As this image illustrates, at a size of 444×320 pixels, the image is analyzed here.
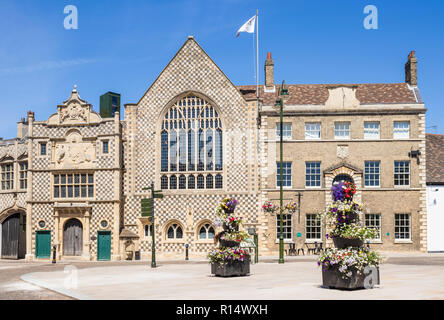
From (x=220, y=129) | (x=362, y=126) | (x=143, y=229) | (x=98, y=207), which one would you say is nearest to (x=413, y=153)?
(x=362, y=126)

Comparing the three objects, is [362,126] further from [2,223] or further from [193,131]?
[2,223]

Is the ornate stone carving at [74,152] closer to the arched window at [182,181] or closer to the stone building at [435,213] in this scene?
the arched window at [182,181]

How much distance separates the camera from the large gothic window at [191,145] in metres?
39.8

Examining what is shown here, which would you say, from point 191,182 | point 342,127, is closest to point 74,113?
point 191,182

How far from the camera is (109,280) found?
805 inches

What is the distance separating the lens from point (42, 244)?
40.2 meters

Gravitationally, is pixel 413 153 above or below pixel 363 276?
above

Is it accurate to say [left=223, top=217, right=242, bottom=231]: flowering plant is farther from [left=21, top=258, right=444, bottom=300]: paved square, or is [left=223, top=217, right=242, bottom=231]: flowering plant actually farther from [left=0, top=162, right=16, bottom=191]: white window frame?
[left=0, top=162, right=16, bottom=191]: white window frame

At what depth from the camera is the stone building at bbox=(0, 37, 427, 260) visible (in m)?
38.2

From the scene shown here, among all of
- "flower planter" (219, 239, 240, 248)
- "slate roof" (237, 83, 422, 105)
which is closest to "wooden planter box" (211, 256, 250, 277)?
"flower planter" (219, 239, 240, 248)
